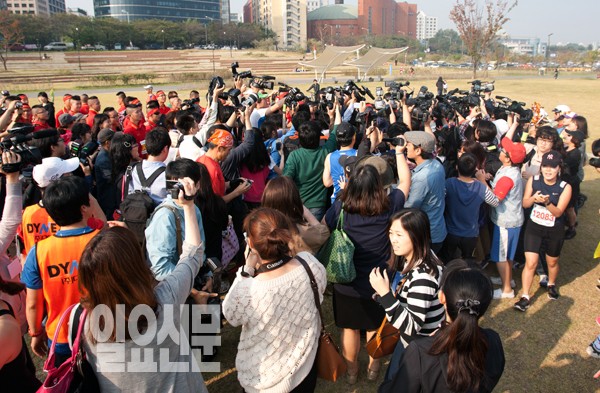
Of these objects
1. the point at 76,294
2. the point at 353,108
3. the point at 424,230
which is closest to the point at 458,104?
the point at 353,108

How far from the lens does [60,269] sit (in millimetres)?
2193

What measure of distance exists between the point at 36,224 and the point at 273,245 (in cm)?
186

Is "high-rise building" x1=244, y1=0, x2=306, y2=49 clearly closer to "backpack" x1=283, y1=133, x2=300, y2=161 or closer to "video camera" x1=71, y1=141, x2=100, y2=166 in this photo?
"backpack" x1=283, y1=133, x2=300, y2=161

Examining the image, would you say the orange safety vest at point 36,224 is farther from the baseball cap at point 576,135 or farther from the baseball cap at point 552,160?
the baseball cap at point 576,135

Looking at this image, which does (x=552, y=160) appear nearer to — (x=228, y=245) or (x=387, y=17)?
(x=228, y=245)

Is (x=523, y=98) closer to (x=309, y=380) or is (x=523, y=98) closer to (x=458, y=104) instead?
(x=458, y=104)

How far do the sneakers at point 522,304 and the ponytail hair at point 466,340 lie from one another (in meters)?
2.79

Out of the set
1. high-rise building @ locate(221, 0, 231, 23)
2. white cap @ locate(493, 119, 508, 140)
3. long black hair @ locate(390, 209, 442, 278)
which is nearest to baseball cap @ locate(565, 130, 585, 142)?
white cap @ locate(493, 119, 508, 140)

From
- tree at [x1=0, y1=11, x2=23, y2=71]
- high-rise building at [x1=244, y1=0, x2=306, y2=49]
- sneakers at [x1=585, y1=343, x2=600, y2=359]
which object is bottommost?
sneakers at [x1=585, y1=343, x2=600, y2=359]

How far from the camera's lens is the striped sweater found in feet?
7.26

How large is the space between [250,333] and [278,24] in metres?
110

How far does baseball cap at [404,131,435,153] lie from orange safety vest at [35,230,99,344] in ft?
8.47

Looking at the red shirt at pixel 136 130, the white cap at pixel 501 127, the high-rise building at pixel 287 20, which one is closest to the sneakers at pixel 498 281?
the white cap at pixel 501 127

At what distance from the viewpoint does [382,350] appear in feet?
9.21
